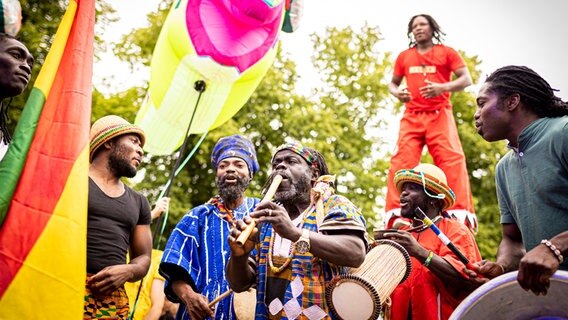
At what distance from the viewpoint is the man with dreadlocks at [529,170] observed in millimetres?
2893

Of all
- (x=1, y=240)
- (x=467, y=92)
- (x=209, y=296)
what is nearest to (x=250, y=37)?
(x=209, y=296)

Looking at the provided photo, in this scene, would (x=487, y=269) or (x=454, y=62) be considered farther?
(x=454, y=62)

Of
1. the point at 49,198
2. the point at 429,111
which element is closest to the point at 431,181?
the point at 429,111

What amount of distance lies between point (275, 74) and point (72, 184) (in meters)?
14.3

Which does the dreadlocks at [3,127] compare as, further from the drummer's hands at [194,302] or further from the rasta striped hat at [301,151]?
the rasta striped hat at [301,151]

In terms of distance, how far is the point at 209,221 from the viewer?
4.75 m

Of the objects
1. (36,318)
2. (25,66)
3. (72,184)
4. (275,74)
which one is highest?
(25,66)

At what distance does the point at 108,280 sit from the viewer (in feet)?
12.3

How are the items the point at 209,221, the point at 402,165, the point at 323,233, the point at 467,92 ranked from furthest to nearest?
the point at 467,92, the point at 402,165, the point at 209,221, the point at 323,233

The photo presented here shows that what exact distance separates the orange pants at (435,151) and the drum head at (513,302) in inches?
129

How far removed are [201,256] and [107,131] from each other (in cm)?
112

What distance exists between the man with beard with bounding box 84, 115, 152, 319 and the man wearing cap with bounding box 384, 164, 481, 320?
1.69 metres

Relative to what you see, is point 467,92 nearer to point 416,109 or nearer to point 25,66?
point 416,109

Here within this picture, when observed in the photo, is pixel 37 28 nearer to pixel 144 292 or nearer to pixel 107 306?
pixel 144 292
